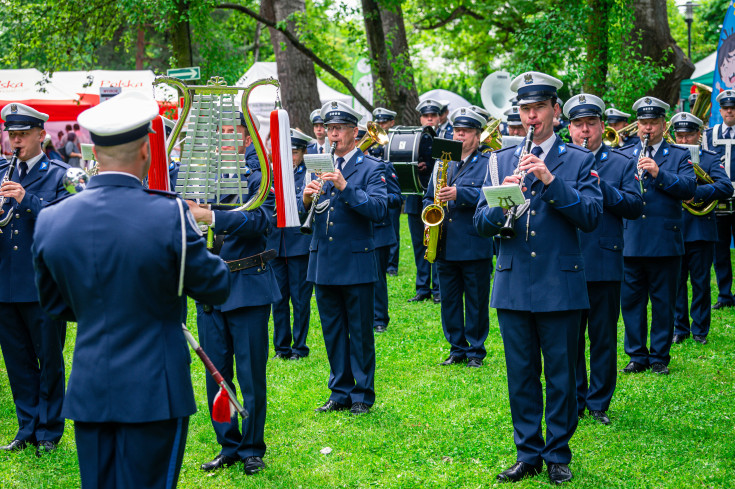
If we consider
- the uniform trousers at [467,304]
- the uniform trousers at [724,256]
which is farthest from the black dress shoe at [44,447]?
the uniform trousers at [724,256]

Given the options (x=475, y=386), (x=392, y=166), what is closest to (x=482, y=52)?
(x=392, y=166)

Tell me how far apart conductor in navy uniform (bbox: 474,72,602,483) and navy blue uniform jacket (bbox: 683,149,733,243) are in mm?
4176

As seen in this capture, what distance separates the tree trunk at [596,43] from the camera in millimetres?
13992

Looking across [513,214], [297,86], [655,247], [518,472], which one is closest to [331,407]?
[518,472]

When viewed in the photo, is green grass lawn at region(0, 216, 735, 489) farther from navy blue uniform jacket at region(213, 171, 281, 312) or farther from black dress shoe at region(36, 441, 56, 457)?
navy blue uniform jacket at region(213, 171, 281, 312)

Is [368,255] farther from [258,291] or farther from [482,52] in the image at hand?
[482,52]

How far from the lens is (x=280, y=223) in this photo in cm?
493

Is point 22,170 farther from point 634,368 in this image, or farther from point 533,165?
point 634,368

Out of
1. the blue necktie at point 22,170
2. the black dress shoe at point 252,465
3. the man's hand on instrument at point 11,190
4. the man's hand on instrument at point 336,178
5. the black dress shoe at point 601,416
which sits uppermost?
the blue necktie at point 22,170

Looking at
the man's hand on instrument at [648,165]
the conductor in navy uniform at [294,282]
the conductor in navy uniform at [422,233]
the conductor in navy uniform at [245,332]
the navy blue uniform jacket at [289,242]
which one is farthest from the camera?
the conductor in navy uniform at [422,233]

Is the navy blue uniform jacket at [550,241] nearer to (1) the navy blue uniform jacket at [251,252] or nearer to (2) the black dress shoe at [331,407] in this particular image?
(1) the navy blue uniform jacket at [251,252]

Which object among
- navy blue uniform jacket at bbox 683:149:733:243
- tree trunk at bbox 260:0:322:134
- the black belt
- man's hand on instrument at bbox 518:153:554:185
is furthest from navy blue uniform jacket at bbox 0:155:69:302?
tree trunk at bbox 260:0:322:134

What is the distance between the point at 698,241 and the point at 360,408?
4842 mm

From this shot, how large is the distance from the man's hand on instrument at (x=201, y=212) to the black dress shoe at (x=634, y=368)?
4.90 m
